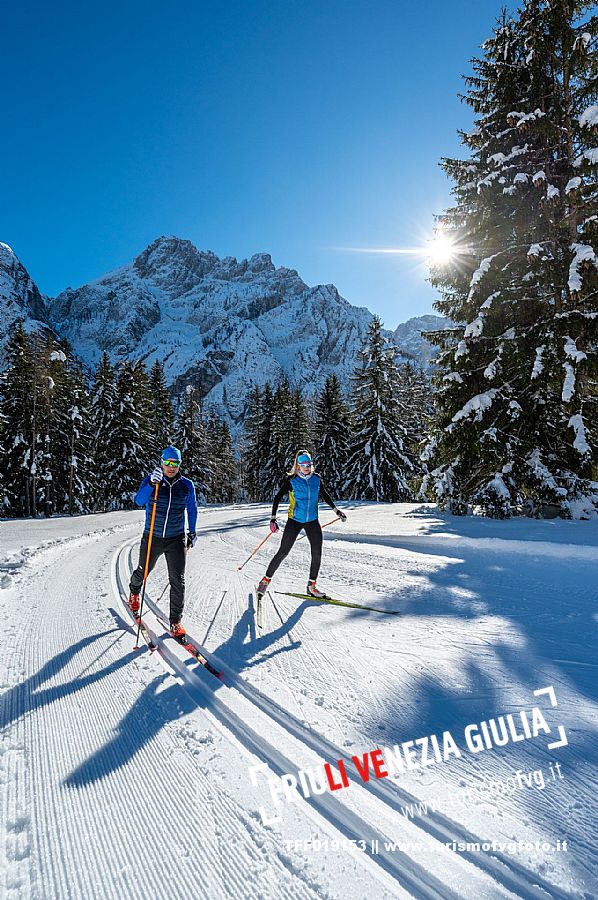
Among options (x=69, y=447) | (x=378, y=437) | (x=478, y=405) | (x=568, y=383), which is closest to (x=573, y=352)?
(x=568, y=383)

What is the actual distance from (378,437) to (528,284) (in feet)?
50.3

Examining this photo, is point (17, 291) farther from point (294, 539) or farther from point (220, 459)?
point (294, 539)

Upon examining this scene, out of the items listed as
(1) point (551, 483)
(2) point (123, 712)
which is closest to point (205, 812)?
(2) point (123, 712)

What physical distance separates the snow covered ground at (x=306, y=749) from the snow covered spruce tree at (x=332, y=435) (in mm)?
27139

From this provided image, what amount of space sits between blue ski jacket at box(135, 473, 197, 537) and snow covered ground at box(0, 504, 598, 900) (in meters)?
1.16

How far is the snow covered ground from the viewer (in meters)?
1.81

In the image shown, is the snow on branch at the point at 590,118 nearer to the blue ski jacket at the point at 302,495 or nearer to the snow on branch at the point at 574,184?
the snow on branch at the point at 574,184

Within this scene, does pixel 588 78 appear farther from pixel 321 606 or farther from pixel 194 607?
pixel 194 607

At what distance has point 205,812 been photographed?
2156mm

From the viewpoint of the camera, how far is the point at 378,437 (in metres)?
26.0

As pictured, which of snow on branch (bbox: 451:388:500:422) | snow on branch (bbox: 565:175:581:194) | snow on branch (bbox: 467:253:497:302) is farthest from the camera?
snow on branch (bbox: 451:388:500:422)

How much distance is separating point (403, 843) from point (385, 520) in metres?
11.1

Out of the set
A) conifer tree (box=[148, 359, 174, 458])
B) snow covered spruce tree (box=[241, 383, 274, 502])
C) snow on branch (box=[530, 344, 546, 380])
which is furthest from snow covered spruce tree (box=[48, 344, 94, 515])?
snow on branch (box=[530, 344, 546, 380])

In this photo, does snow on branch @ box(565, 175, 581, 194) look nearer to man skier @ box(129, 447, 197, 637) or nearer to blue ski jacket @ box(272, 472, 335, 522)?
blue ski jacket @ box(272, 472, 335, 522)
